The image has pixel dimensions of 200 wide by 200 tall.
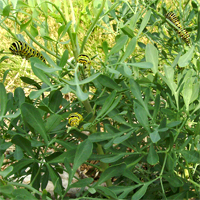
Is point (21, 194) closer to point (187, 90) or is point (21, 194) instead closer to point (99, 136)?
point (99, 136)

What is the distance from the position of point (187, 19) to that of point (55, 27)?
1.91 metres

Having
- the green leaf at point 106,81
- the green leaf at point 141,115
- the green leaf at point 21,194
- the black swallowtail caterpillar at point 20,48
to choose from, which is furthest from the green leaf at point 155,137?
the black swallowtail caterpillar at point 20,48

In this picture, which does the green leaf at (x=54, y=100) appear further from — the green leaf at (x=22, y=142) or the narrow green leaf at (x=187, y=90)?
the narrow green leaf at (x=187, y=90)

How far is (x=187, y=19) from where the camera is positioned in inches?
43.6

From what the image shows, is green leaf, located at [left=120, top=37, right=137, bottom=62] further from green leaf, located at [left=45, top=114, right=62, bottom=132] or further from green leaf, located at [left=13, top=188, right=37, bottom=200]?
green leaf, located at [left=13, top=188, right=37, bottom=200]

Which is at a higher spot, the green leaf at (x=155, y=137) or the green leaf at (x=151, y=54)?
the green leaf at (x=151, y=54)

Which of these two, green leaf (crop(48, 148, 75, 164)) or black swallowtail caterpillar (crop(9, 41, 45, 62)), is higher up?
black swallowtail caterpillar (crop(9, 41, 45, 62))

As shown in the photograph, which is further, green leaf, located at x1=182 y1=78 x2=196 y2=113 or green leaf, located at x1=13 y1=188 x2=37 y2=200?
green leaf, located at x1=182 y1=78 x2=196 y2=113

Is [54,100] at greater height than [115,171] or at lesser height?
greater

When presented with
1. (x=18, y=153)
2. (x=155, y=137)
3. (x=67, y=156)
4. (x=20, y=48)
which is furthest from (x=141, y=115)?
(x=20, y=48)

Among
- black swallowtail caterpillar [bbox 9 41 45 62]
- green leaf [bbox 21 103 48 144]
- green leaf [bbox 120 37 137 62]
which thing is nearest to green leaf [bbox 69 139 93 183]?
green leaf [bbox 21 103 48 144]

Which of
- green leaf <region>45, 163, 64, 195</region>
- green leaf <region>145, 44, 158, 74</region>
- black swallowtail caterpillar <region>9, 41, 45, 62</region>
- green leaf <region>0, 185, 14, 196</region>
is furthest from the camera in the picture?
black swallowtail caterpillar <region>9, 41, 45, 62</region>

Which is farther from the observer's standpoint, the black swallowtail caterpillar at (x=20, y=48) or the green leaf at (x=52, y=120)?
the black swallowtail caterpillar at (x=20, y=48)

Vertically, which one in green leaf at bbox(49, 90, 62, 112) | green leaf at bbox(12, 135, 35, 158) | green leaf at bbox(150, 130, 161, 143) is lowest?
green leaf at bbox(150, 130, 161, 143)
